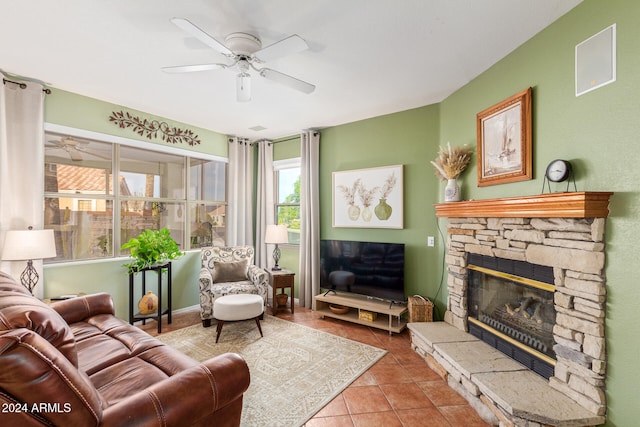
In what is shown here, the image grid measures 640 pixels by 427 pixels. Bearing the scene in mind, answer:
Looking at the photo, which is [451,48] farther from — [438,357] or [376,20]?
[438,357]

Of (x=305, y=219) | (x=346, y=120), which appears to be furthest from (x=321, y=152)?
(x=305, y=219)

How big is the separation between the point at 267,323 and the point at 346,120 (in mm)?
2896

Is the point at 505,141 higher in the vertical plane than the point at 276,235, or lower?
higher

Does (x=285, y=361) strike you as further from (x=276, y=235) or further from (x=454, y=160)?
(x=454, y=160)

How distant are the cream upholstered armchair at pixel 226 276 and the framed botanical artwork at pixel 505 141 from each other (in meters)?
2.80

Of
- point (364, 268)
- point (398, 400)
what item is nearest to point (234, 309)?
point (364, 268)

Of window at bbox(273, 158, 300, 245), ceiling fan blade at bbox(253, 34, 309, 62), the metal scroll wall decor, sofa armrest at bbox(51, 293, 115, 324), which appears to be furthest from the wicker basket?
the metal scroll wall decor

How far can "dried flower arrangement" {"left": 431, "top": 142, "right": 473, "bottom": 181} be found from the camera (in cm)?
282

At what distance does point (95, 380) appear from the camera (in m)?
1.52

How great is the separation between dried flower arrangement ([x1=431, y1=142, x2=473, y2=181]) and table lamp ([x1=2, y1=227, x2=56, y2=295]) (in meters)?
3.84

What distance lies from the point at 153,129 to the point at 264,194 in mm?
1808

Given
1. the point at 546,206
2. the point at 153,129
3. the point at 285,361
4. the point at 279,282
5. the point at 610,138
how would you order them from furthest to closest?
Result: the point at 279,282 → the point at 153,129 → the point at 285,361 → the point at 546,206 → the point at 610,138

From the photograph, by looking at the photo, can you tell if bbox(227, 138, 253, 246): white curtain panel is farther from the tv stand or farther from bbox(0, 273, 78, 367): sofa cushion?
bbox(0, 273, 78, 367): sofa cushion

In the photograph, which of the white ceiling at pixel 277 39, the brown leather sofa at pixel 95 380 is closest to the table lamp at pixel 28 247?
the brown leather sofa at pixel 95 380
